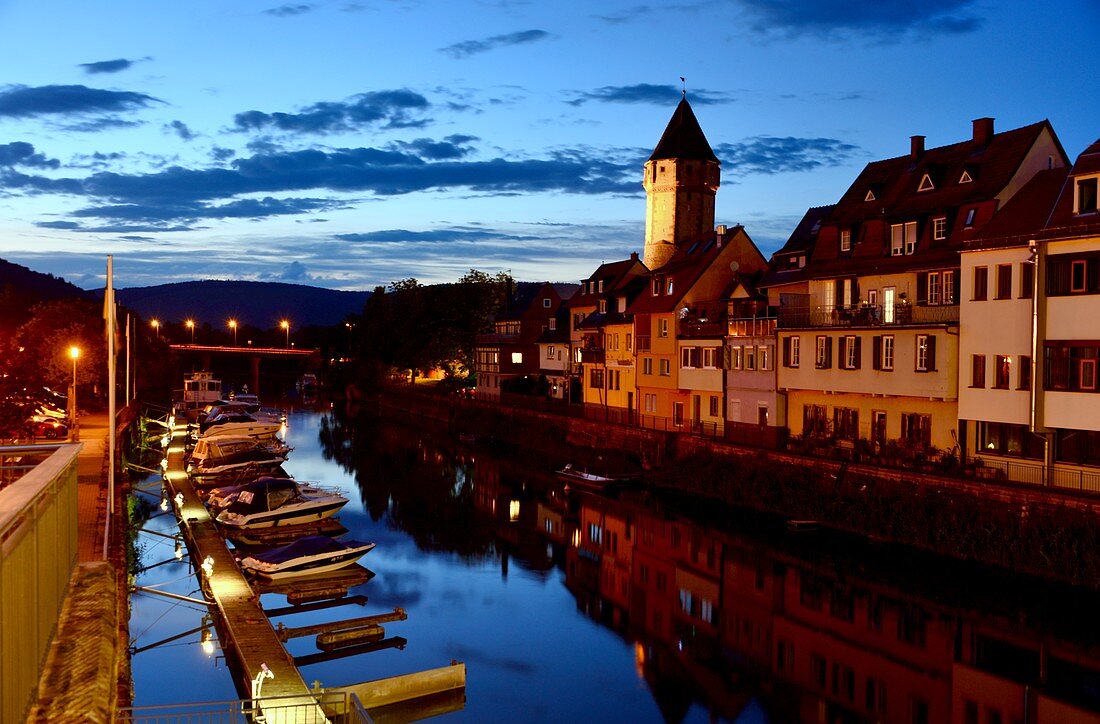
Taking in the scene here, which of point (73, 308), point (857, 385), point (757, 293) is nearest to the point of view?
point (857, 385)

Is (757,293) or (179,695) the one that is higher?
(757,293)

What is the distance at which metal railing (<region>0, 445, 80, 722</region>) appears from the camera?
8828 millimetres

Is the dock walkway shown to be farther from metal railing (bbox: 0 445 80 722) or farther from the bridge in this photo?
the bridge

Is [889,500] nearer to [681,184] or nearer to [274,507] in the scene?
[274,507]

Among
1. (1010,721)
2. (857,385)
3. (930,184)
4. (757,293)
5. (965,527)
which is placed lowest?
(1010,721)

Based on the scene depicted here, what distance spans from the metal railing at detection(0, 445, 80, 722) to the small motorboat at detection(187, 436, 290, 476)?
1386 inches

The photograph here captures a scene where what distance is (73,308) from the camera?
71875 millimetres

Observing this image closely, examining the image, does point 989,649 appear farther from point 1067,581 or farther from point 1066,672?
point 1067,581

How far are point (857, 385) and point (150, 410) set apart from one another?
242 feet

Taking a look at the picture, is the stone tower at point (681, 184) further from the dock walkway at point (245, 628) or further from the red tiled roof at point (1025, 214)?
the dock walkway at point (245, 628)

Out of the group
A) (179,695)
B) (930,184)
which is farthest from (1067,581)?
(179,695)

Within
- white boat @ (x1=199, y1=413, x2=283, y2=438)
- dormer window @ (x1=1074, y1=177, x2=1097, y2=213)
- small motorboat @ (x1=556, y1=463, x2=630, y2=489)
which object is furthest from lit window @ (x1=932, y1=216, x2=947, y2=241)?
white boat @ (x1=199, y1=413, x2=283, y2=438)

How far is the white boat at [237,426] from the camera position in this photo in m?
57.3

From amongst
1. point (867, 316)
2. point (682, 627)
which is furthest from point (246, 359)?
point (682, 627)
